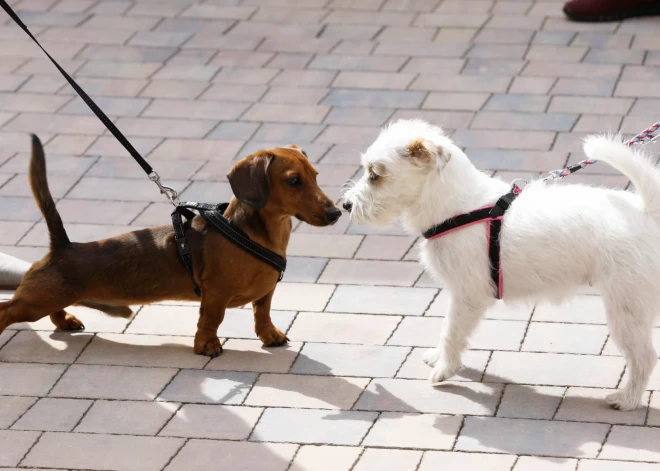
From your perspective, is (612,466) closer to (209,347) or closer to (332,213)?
(332,213)

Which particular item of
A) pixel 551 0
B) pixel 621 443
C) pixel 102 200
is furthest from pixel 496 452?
pixel 551 0

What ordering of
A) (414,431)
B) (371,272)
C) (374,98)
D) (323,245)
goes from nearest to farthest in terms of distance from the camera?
(414,431) → (371,272) → (323,245) → (374,98)

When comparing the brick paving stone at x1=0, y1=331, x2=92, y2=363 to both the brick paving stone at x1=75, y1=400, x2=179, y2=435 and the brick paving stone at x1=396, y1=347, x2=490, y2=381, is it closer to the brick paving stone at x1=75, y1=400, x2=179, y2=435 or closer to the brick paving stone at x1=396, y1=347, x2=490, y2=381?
the brick paving stone at x1=75, y1=400, x2=179, y2=435

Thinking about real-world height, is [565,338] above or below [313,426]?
below

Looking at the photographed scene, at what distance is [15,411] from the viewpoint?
4758mm

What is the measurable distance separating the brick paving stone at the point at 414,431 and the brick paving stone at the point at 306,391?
24cm

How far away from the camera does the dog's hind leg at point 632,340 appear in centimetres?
435

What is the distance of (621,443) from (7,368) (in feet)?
9.39

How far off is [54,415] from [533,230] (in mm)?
2230

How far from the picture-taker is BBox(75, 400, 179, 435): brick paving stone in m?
4.58

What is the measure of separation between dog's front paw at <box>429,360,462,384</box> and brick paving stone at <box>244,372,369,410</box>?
12.5 inches

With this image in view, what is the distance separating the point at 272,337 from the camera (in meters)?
5.27

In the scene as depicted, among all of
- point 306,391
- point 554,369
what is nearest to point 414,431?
point 306,391

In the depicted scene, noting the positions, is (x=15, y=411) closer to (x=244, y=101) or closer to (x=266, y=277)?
(x=266, y=277)
